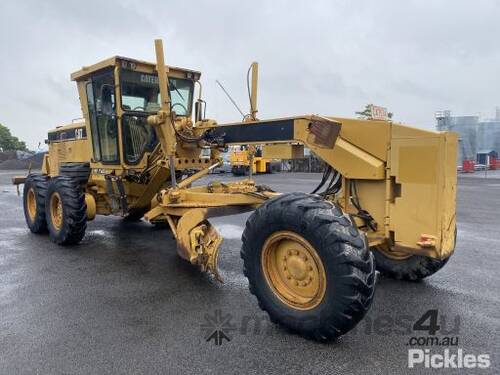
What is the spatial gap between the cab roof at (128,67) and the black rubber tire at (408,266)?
14.0ft

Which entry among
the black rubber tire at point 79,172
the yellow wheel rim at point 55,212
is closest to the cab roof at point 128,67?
the black rubber tire at point 79,172

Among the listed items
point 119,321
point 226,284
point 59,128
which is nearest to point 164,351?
point 119,321

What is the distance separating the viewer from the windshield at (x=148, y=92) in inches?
265

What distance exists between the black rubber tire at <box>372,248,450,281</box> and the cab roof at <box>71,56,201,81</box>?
4.26m

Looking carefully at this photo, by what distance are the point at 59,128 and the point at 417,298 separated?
7944 mm

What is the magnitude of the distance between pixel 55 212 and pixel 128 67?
2978 mm

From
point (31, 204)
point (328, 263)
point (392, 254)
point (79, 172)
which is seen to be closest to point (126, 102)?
point (79, 172)

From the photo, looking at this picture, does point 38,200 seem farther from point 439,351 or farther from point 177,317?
point 439,351

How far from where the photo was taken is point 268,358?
11.1 feet

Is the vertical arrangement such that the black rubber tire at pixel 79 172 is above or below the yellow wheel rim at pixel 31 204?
above

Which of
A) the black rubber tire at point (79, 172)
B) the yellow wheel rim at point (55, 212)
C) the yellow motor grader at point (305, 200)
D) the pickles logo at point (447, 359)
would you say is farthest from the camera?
the black rubber tire at point (79, 172)

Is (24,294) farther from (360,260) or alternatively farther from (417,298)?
(417,298)

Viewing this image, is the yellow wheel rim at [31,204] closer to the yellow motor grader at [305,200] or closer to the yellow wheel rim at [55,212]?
the yellow wheel rim at [55,212]

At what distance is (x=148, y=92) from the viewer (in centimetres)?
704
